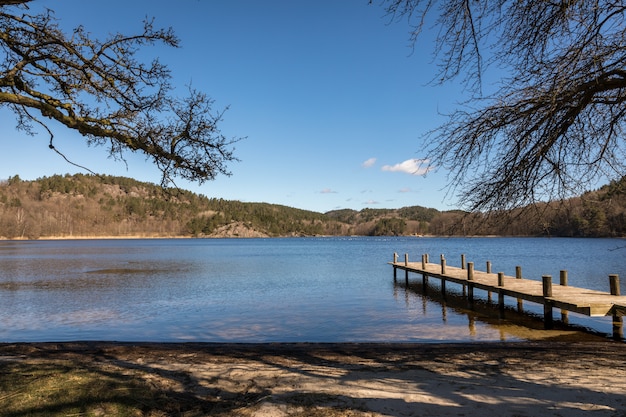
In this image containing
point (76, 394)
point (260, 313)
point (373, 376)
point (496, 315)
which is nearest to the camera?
point (76, 394)

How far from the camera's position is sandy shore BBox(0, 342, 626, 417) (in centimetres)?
540

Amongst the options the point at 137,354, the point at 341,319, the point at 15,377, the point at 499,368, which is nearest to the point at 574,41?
the point at 499,368

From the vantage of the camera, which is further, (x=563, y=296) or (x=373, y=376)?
(x=563, y=296)

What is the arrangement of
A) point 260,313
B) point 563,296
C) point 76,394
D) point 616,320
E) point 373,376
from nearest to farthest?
1. point 76,394
2. point 373,376
3. point 616,320
4. point 563,296
5. point 260,313

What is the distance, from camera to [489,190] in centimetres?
474

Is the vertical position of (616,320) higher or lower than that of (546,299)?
lower

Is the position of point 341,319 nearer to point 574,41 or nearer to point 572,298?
Answer: point 572,298

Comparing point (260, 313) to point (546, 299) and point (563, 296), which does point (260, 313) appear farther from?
point (563, 296)

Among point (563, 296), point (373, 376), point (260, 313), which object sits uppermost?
point (563, 296)

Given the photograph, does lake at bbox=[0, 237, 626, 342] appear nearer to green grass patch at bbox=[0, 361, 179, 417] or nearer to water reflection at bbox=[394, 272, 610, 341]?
water reflection at bbox=[394, 272, 610, 341]

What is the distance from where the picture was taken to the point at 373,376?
7.08 meters

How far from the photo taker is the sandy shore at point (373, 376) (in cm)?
540

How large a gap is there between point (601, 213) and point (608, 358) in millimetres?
5405

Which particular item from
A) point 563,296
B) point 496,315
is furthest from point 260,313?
point 563,296
